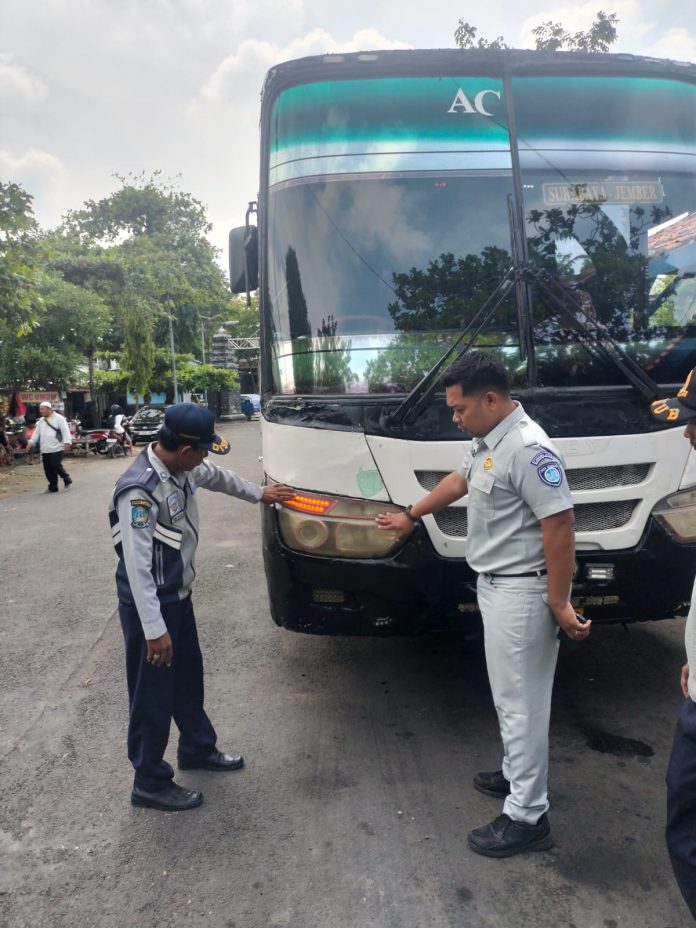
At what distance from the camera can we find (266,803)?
281 cm

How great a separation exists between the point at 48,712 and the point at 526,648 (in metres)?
2.81

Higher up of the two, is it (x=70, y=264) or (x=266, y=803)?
(x=70, y=264)

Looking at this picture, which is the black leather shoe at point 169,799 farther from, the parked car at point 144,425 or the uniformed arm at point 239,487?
the parked car at point 144,425

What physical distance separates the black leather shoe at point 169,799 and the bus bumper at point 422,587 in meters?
0.84

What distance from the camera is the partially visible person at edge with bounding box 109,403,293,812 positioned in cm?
259

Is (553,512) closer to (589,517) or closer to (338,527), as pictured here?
(589,517)

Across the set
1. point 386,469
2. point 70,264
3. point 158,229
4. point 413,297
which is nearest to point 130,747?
point 386,469

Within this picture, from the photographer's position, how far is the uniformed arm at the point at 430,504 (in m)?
2.68

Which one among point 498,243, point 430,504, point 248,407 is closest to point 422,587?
point 430,504

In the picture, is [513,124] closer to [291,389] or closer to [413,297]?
[413,297]

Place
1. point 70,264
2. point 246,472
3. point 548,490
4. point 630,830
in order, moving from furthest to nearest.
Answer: point 70,264 → point 246,472 → point 630,830 → point 548,490

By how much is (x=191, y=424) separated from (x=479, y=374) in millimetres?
1141

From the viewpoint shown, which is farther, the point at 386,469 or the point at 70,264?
the point at 70,264

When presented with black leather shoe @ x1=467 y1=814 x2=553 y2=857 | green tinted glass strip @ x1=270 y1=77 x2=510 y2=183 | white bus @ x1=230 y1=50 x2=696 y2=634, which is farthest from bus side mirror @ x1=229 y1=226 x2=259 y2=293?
black leather shoe @ x1=467 y1=814 x2=553 y2=857
